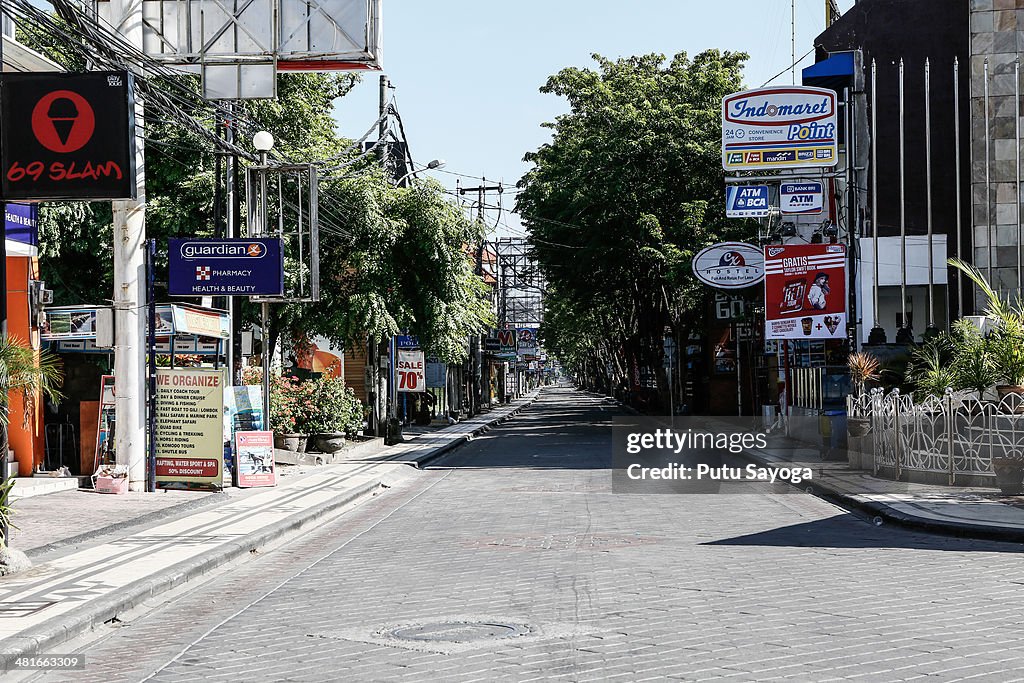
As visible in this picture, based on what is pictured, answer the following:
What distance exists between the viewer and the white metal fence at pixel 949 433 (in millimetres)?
19812

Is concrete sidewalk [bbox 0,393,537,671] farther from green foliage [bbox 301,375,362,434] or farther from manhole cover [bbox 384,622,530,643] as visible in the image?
green foliage [bbox 301,375,362,434]

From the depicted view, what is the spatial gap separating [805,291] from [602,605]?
24185 mm

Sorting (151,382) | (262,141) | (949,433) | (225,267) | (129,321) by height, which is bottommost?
(949,433)

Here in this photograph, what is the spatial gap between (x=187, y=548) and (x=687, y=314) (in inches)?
1779

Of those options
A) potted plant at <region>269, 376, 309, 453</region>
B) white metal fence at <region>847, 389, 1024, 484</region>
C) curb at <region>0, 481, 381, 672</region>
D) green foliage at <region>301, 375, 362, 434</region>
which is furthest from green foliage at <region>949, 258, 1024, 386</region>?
green foliage at <region>301, 375, 362, 434</region>

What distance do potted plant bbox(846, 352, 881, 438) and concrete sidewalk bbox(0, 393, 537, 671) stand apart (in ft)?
32.3

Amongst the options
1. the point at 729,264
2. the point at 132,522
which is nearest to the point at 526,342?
the point at 729,264

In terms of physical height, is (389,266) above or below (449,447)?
above

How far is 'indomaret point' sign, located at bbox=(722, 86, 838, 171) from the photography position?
3756 cm

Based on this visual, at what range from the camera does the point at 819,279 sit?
32.7m

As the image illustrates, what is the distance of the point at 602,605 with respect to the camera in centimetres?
1016

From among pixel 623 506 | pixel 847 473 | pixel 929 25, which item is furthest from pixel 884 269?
pixel 623 506

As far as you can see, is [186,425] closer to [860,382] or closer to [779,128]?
[860,382]

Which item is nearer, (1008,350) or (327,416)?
(1008,350)
